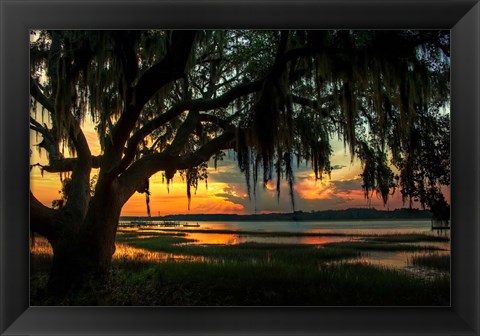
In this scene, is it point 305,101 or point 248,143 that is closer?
point 248,143

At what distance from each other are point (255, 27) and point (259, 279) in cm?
435

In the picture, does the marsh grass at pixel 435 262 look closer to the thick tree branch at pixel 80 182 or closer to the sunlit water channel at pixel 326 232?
the sunlit water channel at pixel 326 232

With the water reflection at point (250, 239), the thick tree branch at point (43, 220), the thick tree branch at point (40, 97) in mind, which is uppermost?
the thick tree branch at point (40, 97)

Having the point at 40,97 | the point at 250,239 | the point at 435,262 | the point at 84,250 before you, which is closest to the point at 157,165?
the point at 84,250

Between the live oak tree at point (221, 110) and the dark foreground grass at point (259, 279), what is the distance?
912 mm

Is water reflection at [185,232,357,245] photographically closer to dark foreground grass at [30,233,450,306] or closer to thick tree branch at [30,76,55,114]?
dark foreground grass at [30,233,450,306]

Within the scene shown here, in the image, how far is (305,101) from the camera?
578 cm

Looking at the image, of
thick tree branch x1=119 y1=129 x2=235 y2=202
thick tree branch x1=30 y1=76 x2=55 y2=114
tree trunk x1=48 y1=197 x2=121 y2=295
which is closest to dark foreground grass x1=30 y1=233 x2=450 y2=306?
tree trunk x1=48 y1=197 x2=121 y2=295

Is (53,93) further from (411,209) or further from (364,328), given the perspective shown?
(411,209)

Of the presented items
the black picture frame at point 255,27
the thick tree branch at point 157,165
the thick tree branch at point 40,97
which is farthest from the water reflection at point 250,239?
the black picture frame at point 255,27

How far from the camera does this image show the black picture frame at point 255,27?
10.5 ft

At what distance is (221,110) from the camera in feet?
22.1
